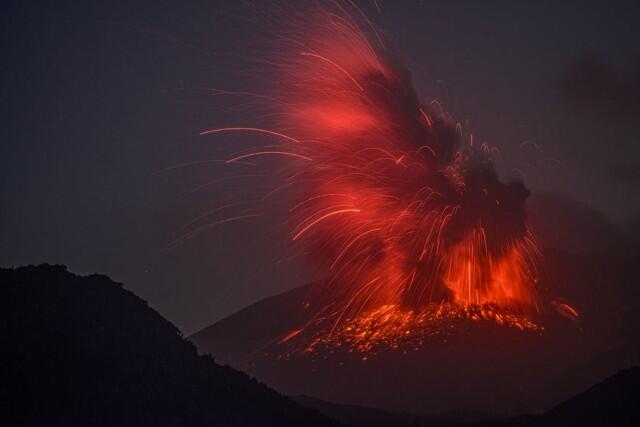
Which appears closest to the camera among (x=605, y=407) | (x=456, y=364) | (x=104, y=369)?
(x=104, y=369)

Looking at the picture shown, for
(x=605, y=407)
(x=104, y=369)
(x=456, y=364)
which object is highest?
(x=456, y=364)

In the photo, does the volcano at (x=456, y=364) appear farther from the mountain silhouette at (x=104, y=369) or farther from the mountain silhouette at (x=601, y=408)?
the mountain silhouette at (x=104, y=369)

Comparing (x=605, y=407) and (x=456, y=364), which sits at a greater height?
(x=456, y=364)

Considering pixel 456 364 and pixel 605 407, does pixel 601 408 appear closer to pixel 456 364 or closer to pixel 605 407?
pixel 605 407

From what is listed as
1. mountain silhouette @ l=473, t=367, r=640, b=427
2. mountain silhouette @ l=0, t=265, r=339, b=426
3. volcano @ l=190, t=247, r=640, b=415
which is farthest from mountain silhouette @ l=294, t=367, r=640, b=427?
volcano @ l=190, t=247, r=640, b=415

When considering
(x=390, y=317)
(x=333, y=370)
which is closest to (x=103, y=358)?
(x=333, y=370)

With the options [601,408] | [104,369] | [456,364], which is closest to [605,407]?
[601,408]

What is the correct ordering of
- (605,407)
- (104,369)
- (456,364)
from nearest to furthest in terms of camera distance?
(104,369), (605,407), (456,364)
